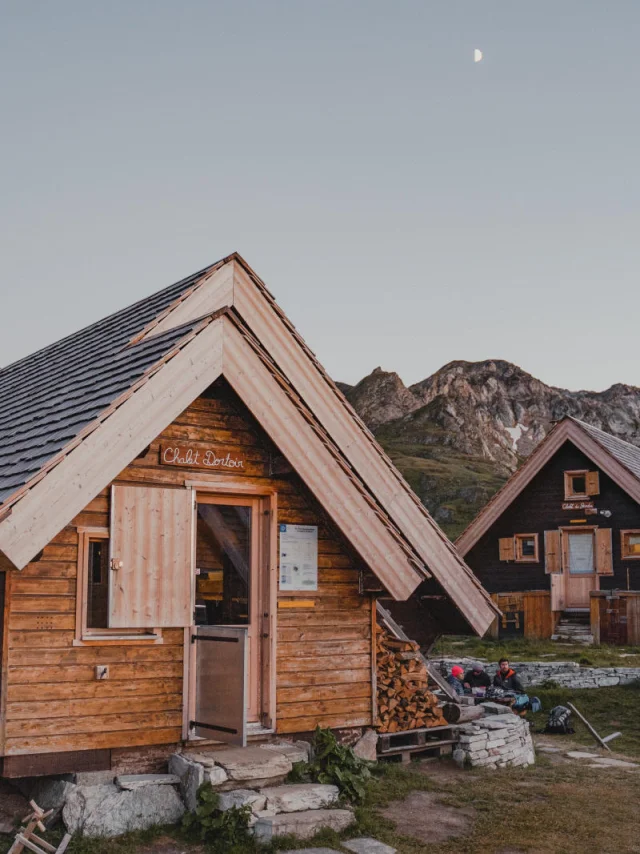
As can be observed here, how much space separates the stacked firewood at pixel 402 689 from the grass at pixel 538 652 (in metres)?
10.8

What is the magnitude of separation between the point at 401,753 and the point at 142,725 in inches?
144

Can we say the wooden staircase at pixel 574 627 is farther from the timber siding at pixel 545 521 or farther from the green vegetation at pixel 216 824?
the green vegetation at pixel 216 824

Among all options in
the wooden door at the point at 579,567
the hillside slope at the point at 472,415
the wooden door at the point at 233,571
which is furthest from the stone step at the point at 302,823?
the hillside slope at the point at 472,415

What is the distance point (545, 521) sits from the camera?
31.0m

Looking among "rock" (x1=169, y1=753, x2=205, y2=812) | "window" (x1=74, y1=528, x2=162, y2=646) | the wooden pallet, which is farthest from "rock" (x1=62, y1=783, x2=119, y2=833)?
the wooden pallet

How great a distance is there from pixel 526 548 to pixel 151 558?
24.0m

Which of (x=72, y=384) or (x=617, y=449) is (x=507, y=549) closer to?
(x=617, y=449)

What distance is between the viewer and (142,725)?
921 centimetres

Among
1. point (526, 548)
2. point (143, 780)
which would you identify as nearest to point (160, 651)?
point (143, 780)

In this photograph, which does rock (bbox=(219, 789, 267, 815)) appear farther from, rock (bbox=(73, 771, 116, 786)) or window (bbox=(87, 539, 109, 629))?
window (bbox=(87, 539, 109, 629))

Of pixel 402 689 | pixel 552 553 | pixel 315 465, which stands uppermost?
pixel 315 465

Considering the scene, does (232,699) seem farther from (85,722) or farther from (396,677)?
(396,677)

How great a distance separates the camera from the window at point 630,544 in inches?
1144

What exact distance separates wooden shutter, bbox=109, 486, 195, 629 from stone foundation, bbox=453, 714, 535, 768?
13.9ft
